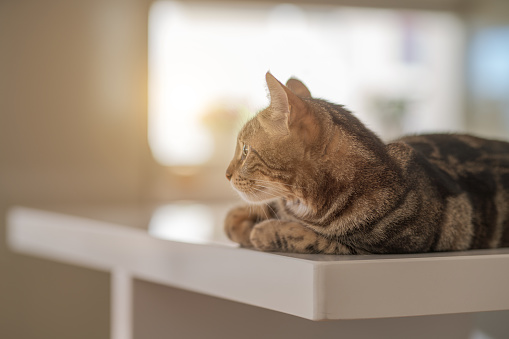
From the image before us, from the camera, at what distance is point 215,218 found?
58.4 inches

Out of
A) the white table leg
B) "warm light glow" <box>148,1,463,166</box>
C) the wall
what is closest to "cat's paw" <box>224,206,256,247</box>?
the white table leg

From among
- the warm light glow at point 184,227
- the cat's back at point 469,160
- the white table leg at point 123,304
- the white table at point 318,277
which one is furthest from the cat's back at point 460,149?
the white table leg at point 123,304

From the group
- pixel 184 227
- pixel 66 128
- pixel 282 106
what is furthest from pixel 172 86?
pixel 282 106

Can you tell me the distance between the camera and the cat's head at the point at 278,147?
819mm

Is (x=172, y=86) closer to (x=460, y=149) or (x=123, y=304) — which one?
(x=123, y=304)

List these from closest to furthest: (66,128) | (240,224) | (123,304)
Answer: (240,224) < (123,304) < (66,128)

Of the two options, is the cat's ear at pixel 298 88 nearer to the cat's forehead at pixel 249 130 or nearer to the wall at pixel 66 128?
the cat's forehead at pixel 249 130

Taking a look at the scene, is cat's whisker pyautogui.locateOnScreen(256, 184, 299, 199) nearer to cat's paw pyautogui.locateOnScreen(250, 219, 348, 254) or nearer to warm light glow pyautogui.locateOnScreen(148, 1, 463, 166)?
cat's paw pyautogui.locateOnScreen(250, 219, 348, 254)

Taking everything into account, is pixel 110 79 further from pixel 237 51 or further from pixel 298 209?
pixel 298 209

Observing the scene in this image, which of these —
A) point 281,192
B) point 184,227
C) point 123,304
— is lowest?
point 123,304

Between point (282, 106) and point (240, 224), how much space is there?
0.21 m

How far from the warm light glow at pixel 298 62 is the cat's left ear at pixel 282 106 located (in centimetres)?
240

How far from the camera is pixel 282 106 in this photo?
0.82 meters

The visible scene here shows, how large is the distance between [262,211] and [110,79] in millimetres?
2259
